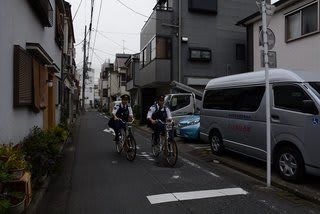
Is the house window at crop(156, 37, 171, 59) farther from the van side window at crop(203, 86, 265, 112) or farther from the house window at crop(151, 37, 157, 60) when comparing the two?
the van side window at crop(203, 86, 265, 112)

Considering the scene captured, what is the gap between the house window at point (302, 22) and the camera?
501 inches

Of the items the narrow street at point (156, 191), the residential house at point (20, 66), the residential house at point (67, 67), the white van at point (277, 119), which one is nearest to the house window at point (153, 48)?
Answer: the residential house at point (67, 67)

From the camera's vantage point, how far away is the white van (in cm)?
652

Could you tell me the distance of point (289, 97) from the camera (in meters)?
7.23

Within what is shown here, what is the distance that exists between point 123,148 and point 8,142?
4856 mm

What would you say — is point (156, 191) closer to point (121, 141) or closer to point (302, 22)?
point (121, 141)

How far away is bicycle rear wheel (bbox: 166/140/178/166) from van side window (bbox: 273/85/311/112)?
2736 millimetres

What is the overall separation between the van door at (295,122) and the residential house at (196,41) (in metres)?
13.9

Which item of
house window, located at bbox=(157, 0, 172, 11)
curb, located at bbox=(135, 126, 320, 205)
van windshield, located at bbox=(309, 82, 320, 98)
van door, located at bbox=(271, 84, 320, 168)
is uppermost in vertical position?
house window, located at bbox=(157, 0, 172, 11)

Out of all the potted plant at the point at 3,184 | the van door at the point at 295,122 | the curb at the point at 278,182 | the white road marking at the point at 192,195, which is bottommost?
the white road marking at the point at 192,195

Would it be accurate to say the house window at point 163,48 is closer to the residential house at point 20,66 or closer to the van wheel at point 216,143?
the residential house at point 20,66

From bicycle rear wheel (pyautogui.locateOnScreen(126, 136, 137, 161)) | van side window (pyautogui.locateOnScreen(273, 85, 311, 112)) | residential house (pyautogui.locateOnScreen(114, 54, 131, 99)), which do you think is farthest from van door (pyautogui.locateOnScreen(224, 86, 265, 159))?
residential house (pyautogui.locateOnScreen(114, 54, 131, 99))

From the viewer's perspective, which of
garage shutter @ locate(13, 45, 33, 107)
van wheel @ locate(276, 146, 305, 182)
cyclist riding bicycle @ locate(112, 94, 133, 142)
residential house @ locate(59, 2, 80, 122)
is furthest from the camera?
residential house @ locate(59, 2, 80, 122)

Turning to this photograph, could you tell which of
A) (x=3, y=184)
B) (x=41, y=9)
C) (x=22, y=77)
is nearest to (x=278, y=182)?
(x=3, y=184)
